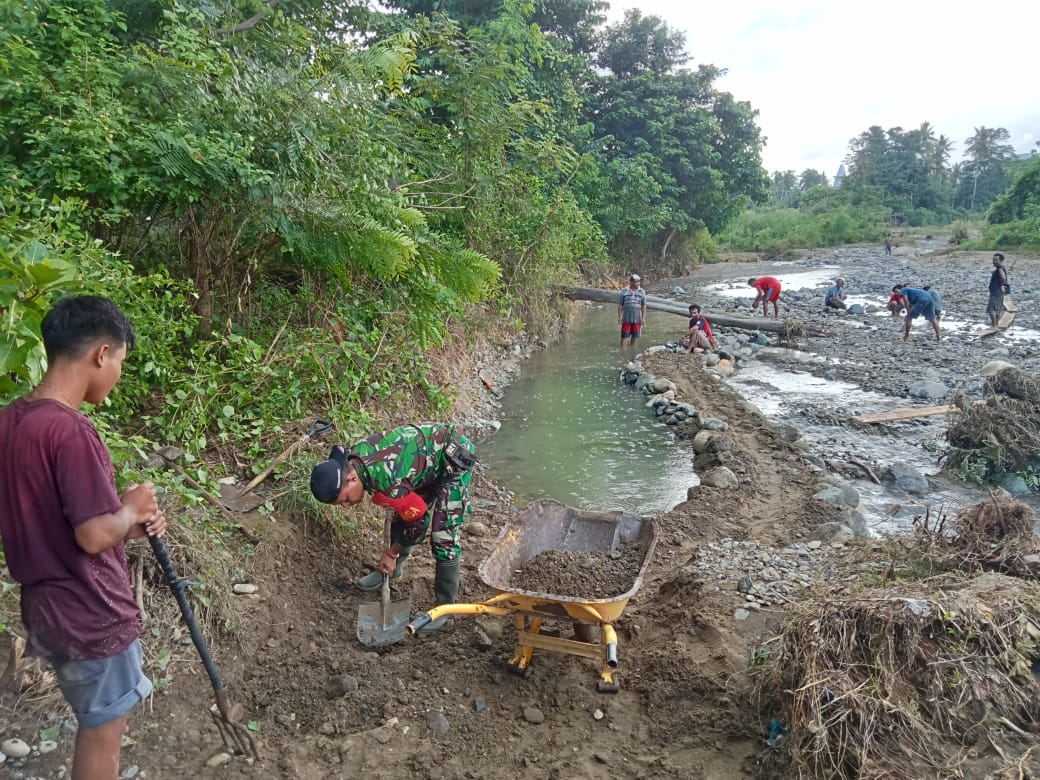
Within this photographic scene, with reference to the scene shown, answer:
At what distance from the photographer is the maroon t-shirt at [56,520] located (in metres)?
1.90

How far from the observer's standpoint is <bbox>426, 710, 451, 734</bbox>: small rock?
3.14 metres

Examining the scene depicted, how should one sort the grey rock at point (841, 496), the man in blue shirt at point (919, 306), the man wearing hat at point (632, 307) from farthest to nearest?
1. the man in blue shirt at point (919, 306)
2. the man wearing hat at point (632, 307)
3. the grey rock at point (841, 496)

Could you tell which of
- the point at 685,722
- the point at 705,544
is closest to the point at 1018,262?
the point at 705,544

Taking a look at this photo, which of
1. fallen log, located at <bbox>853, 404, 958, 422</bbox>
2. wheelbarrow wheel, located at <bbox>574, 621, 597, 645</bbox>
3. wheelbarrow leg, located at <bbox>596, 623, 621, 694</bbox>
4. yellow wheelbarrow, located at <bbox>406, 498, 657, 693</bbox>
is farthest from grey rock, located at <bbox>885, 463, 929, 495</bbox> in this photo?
wheelbarrow leg, located at <bbox>596, 623, 621, 694</bbox>

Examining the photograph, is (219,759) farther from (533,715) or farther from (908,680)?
(908,680)

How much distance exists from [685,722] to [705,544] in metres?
2.31

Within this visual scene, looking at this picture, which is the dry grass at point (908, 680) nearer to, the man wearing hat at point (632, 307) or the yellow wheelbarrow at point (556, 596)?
the yellow wheelbarrow at point (556, 596)

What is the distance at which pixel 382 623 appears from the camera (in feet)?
12.4

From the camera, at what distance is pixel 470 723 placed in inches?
126

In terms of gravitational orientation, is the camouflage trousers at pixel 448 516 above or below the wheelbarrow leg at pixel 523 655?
above

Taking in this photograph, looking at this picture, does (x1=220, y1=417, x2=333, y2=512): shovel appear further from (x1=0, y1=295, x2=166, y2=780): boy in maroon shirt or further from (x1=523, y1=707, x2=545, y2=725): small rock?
(x1=523, y1=707, x2=545, y2=725): small rock

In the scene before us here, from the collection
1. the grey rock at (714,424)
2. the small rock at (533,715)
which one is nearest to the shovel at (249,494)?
the small rock at (533,715)

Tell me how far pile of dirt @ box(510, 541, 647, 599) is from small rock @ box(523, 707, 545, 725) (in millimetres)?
632

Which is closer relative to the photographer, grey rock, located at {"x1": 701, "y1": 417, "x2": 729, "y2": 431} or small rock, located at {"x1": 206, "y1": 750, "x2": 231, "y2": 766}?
small rock, located at {"x1": 206, "y1": 750, "x2": 231, "y2": 766}
